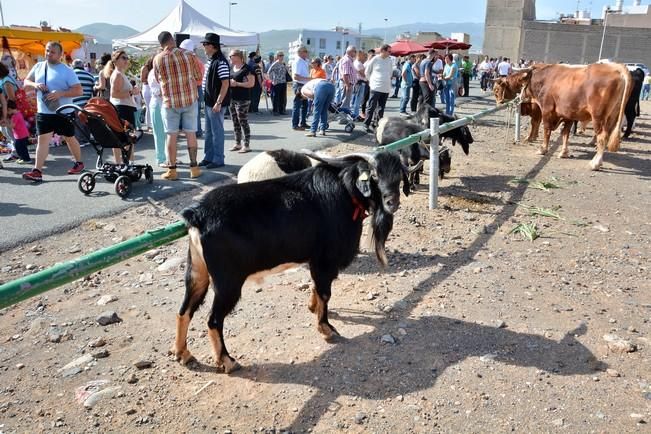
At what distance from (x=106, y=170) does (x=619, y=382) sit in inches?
261

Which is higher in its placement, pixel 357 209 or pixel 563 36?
pixel 563 36

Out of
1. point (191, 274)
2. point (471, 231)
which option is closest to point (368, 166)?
point (191, 274)

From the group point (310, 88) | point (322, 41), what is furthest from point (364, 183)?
point (322, 41)

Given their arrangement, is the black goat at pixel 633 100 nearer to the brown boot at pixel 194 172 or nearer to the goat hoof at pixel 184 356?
the brown boot at pixel 194 172

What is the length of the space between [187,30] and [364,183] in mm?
15146

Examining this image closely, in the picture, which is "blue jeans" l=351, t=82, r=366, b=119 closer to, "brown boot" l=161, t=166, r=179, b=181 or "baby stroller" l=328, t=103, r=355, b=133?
"baby stroller" l=328, t=103, r=355, b=133

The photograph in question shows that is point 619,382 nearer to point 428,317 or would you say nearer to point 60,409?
point 428,317

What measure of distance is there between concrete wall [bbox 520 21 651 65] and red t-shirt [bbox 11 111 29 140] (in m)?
62.7

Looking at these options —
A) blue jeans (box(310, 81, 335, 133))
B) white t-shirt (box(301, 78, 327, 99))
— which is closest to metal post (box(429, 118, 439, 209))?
blue jeans (box(310, 81, 335, 133))

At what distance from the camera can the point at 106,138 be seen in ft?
23.5

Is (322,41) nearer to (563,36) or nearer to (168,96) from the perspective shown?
(563,36)

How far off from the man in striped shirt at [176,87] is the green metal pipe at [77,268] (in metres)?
4.74

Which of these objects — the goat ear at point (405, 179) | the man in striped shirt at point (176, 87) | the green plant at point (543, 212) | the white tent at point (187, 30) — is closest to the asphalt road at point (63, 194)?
the man in striped shirt at point (176, 87)

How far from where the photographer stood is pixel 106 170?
23.5 feet
